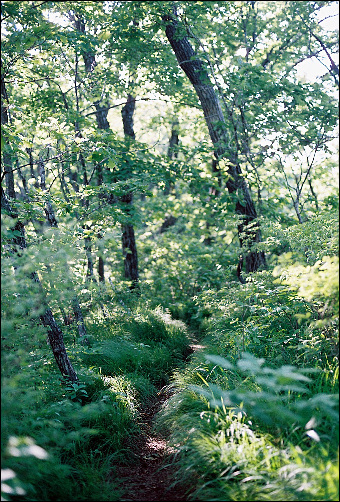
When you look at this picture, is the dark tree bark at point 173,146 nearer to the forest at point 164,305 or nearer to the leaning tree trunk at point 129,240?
the forest at point 164,305

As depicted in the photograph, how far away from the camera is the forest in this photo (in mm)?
2965

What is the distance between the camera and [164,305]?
10359 millimetres

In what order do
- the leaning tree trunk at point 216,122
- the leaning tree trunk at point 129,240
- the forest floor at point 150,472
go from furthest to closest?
the leaning tree trunk at point 129,240
the leaning tree trunk at point 216,122
the forest floor at point 150,472

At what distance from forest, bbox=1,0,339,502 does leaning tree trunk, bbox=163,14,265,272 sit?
41mm

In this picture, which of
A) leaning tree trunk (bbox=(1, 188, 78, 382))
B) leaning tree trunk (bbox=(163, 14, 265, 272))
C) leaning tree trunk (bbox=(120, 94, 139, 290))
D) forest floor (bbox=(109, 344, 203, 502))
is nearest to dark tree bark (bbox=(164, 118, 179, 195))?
leaning tree trunk (bbox=(163, 14, 265, 272))

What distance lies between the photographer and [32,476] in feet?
9.27

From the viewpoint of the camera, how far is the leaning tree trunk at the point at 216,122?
8.06 metres

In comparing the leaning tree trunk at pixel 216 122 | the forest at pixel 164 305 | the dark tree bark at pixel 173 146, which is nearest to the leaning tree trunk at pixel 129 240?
the forest at pixel 164 305

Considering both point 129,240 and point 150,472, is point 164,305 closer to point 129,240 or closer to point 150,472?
point 129,240

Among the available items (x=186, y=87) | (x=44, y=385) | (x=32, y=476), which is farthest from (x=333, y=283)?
(x=186, y=87)

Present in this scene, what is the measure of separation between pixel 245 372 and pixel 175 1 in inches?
245

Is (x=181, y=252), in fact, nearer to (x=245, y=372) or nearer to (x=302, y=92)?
(x=302, y=92)

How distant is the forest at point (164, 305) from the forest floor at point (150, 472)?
0.06ft

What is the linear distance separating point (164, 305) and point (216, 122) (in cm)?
471
